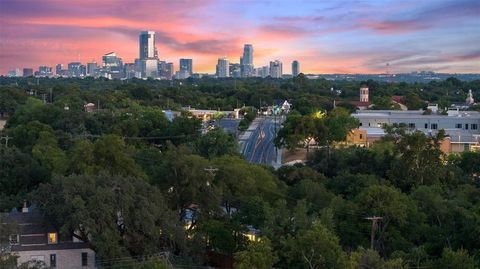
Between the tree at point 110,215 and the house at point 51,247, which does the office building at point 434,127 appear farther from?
the house at point 51,247

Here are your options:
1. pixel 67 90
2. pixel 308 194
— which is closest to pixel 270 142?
pixel 308 194

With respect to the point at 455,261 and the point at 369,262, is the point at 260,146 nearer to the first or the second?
the point at 455,261

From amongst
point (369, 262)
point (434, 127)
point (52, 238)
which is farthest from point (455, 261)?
point (434, 127)

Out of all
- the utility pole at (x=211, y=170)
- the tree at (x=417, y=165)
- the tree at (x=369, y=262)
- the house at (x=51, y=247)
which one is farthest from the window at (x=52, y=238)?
the tree at (x=417, y=165)

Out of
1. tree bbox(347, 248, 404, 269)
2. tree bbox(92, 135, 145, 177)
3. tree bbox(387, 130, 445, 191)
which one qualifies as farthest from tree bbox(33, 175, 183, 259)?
tree bbox(387, 130, 445, 191)

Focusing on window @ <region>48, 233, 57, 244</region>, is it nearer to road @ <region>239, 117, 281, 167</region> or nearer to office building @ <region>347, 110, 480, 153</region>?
road @ <region>239, 117, 281, 167</region>
